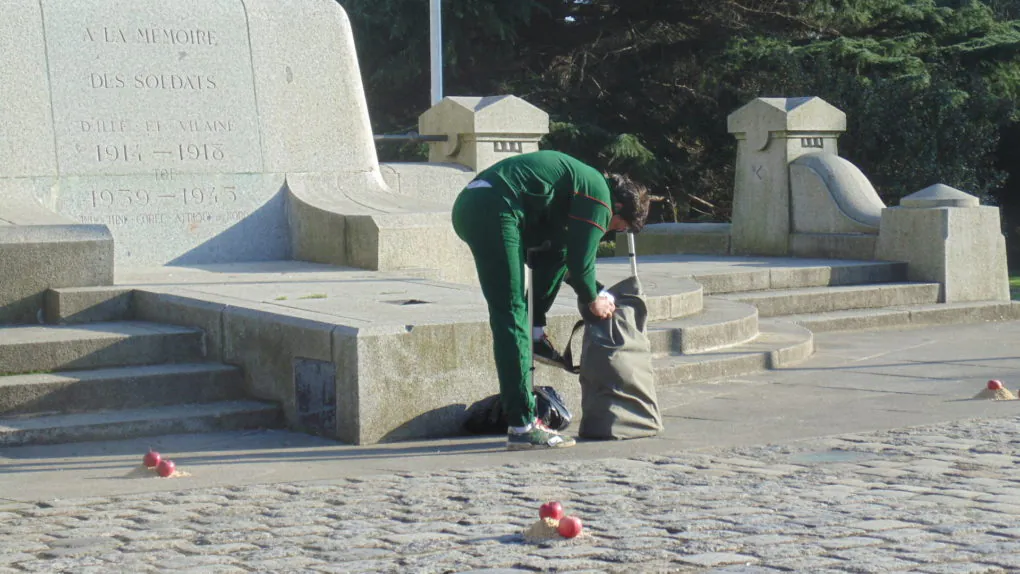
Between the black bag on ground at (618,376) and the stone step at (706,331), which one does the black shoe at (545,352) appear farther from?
the stone step at (706,331)

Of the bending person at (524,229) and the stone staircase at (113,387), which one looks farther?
the stone staircase at (113,387)

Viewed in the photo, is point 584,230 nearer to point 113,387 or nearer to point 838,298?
point 113,387

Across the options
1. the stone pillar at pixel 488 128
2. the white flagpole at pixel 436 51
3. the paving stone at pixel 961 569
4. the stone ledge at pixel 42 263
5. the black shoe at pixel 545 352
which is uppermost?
the white flagpole at pixel 436 51

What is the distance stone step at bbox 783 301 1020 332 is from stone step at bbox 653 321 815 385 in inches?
45.2

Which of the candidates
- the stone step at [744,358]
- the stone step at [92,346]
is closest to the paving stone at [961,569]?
the stone step at [744,358]

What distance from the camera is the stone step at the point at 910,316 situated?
11.7 m

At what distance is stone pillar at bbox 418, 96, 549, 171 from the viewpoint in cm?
1266

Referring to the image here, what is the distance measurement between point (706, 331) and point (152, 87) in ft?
14.5

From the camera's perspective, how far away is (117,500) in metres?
5.41

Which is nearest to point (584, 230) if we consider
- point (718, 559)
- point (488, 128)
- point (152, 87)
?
point (718, 559)

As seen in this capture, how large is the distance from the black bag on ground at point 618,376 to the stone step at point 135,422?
1.61m

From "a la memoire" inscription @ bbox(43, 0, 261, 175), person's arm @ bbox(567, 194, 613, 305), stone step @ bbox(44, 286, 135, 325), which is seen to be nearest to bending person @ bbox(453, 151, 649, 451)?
person's arm @ bbox(567, 194, 613, 305)

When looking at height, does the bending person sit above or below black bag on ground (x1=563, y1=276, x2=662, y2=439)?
above

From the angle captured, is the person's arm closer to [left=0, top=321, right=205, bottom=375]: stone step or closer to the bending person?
the bending person
